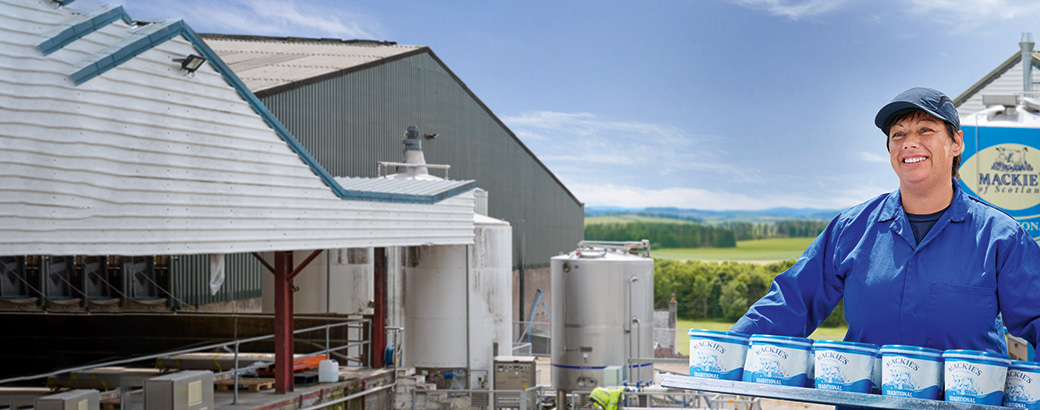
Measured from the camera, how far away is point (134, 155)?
1022 centimetres

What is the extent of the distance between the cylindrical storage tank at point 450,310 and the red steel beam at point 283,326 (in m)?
5.18

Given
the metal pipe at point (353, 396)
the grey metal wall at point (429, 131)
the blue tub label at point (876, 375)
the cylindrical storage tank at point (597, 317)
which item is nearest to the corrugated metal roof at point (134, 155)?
the metal pipe at point (353, 396)

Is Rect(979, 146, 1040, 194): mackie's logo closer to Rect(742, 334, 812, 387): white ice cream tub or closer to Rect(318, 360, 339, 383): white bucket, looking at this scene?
Rect(742, 334, 812, 387): white ice cream tub

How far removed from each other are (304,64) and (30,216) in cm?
2079

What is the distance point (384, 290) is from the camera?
2028 cm

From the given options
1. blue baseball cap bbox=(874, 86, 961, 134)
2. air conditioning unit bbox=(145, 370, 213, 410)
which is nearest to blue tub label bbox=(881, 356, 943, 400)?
blue baseball cap bbox=(874, 86, 961, 134)

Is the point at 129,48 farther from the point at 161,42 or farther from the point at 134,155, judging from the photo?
the point at 134,155

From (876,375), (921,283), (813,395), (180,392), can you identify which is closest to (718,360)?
(813,395)

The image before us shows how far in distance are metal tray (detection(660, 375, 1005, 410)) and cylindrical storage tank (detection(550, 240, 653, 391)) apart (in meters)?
17.6

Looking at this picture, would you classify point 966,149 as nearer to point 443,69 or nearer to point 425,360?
point 425,360

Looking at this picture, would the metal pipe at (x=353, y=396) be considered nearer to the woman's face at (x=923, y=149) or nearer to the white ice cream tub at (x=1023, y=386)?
the woman's face at (x=923, y=149)

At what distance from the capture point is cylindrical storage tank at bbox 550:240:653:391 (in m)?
21.4

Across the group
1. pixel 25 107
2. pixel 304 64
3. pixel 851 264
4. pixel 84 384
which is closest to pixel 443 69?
pixel 304 64

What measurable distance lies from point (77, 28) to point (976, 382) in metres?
9.03
